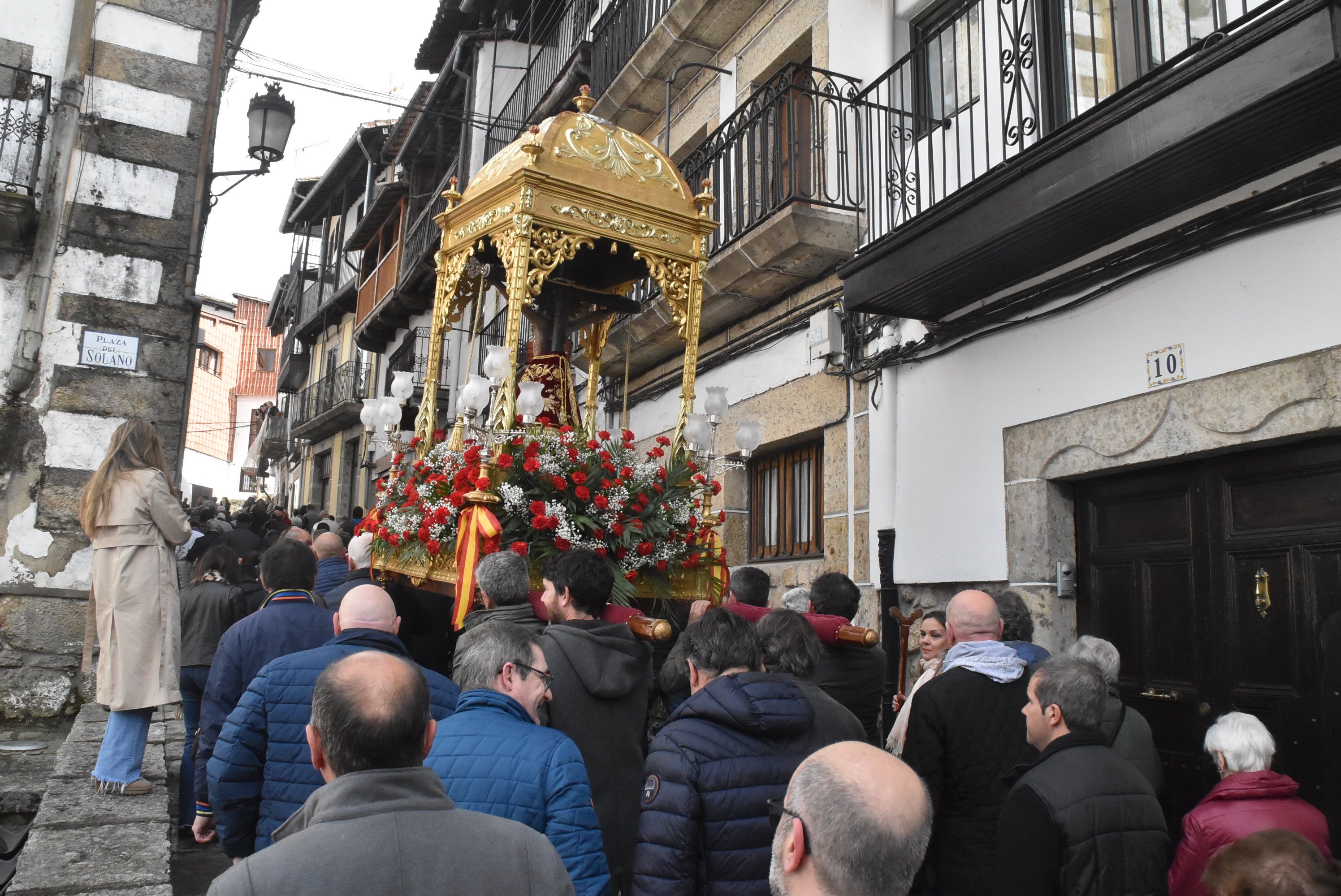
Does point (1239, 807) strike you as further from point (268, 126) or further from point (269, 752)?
point (268, 126)

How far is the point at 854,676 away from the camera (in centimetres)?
383

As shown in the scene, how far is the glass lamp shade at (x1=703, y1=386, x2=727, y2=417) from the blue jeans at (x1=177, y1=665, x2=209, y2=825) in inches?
105

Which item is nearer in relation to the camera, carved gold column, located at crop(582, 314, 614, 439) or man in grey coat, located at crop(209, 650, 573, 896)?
man in grey coat, located at crop(209, 650, 573, 896)

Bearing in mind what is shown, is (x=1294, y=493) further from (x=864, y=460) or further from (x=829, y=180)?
(x=829, y=180)


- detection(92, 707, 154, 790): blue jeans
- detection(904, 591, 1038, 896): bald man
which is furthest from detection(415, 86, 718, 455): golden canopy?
detection(904, 591, 1038, 896): bald man

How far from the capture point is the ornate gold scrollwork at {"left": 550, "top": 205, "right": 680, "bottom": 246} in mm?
5113

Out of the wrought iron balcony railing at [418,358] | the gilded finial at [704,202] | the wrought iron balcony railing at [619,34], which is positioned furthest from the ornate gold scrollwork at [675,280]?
the wrought iron balcony railing at [418,358]

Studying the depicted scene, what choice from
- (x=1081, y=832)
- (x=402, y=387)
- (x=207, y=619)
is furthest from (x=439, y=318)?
(x=1081, y=832)

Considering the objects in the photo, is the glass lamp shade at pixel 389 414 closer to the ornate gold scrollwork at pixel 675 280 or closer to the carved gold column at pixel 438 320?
the carved gold column at pixel 438 320

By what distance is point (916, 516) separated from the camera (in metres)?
6.09

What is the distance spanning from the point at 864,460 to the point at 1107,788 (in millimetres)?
4181

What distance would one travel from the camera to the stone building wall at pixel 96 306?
5.43 m

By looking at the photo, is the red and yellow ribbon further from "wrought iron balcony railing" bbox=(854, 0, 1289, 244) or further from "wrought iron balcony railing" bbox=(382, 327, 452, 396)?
"wrought iron balcony railing" bbox=(382, 327, 452, 396)

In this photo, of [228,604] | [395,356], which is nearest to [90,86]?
[228,604]
